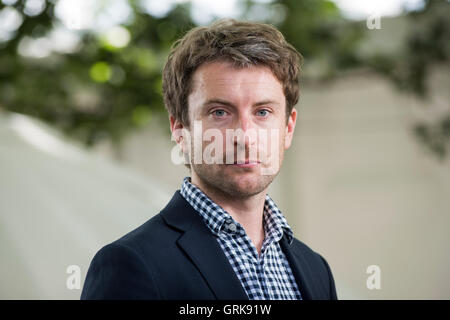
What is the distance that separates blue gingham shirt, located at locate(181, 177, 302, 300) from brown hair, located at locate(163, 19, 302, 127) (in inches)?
6.4

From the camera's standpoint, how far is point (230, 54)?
97 cm

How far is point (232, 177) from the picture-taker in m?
0.96

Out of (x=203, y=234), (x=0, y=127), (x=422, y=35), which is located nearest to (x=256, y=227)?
(x=203, y=234)

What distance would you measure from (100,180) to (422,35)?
11.1ft

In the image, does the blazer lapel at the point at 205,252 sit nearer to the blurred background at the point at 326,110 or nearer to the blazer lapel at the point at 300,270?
the blazer lapel at the point at 300,270

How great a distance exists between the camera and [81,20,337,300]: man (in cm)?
91

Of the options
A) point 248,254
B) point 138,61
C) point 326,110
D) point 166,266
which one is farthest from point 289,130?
point 326,110

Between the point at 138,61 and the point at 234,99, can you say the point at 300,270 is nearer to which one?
the point at 234,99

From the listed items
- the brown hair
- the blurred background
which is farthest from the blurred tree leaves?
the brown hair

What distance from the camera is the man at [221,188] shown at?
36.0 inches

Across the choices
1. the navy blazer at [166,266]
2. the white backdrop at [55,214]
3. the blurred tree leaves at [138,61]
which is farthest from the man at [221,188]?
the blurred tree leaves at [138,61]

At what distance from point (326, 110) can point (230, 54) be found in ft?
14.1
